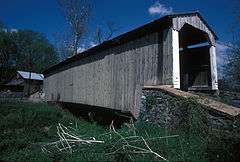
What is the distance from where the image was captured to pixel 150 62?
9.38 m

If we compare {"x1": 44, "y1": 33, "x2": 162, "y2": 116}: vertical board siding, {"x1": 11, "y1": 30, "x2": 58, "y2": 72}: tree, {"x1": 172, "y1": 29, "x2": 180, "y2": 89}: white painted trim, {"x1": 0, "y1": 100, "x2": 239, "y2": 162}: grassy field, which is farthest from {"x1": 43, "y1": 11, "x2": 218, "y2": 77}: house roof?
{"x1": 11, "y1": 30, "x2": 58, "y2": 72}: tree

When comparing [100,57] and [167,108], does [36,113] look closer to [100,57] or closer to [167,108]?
[100,57]

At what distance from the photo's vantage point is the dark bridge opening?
10.6 meters

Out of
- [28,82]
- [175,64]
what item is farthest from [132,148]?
[28,82]

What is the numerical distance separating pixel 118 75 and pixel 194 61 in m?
3.79

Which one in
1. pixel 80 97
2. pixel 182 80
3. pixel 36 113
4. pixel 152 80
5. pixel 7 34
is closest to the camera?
pixel 152 80

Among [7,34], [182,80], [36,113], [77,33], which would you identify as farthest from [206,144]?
[7,34]

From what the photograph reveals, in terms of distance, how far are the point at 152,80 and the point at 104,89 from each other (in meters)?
3.87

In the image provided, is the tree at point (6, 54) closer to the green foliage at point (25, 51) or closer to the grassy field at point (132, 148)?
the green foliage at point (25, 51)

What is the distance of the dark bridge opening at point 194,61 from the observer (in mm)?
10586

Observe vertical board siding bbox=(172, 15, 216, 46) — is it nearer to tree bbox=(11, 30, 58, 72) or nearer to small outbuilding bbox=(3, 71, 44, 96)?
small outbuilding bbox=(3, 71, 44, 96)

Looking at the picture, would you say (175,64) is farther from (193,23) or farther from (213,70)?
(213,70)

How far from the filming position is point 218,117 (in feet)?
19.0

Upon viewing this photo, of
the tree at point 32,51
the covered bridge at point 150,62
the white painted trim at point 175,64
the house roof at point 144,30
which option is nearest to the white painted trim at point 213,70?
the covered bridge at point 150,62
